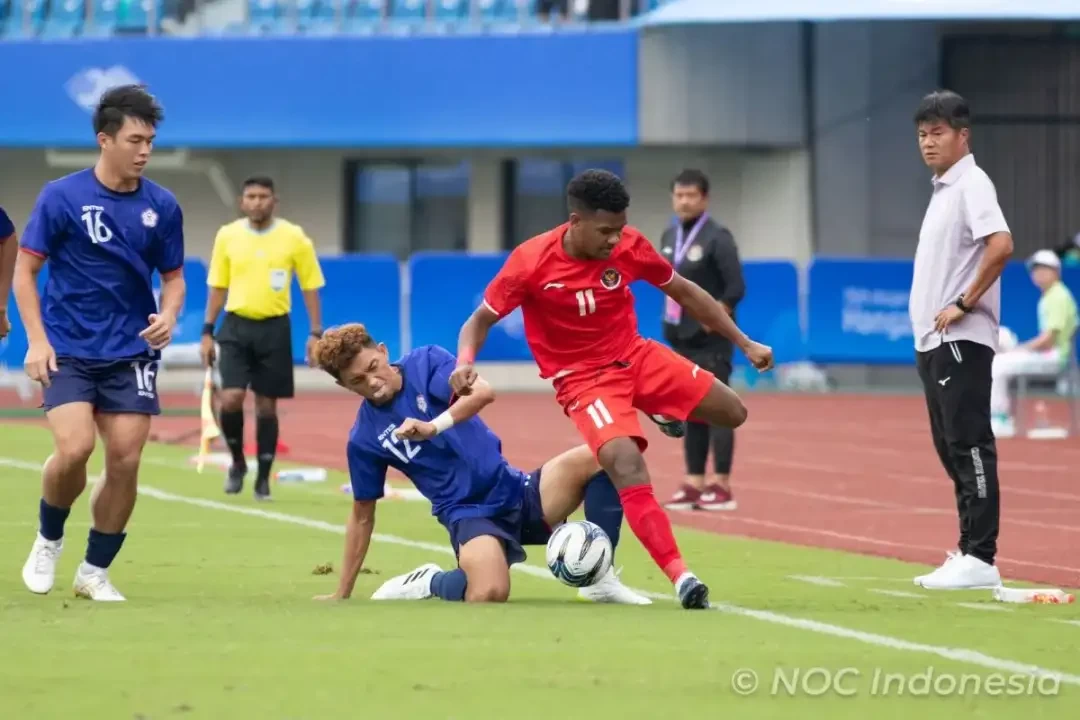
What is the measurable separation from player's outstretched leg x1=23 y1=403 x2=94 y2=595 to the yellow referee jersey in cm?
567

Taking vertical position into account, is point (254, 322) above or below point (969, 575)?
above

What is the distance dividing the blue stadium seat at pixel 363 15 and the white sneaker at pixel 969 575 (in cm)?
2180

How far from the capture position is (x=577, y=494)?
9727 millimetres

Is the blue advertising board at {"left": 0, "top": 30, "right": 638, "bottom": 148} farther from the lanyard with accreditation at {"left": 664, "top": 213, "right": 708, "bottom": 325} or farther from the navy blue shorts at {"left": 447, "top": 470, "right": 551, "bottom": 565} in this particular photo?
the navy blue shorts at {"left": 447, "top": 470, "right": 551, "bottom": 565}

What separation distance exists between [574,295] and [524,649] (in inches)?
92.3

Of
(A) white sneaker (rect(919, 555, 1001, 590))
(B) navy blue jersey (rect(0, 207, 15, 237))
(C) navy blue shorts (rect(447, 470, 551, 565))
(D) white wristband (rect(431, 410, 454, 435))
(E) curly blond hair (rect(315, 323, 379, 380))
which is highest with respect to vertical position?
(B) navy blue jersey (rect(0, 207, 15, 237))

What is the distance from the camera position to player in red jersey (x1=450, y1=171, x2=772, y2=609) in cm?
909

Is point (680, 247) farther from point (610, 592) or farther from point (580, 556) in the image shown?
point (580, 556)

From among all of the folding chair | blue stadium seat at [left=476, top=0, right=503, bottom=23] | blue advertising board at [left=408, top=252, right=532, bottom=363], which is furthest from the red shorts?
blue stadium seat at [left=476, top=0, right=503, bottom=23]

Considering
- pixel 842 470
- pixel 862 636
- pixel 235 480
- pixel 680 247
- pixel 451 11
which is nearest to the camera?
pixel 862 636

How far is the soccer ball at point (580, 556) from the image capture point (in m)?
8.98

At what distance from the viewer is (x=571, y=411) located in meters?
9.42
